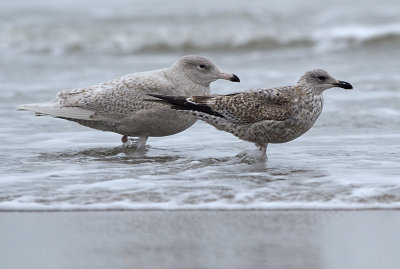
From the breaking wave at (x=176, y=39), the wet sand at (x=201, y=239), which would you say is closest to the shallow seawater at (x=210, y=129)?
the breaking wave at (x=176, y=39)

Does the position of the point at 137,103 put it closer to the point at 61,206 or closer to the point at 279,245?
the point at 61,206

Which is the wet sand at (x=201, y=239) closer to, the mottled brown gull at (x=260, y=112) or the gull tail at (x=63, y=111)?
the mottled brown gull at (x=260, y=112)

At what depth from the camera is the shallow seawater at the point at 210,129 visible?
5.40 metres

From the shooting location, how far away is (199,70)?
24.1 feet

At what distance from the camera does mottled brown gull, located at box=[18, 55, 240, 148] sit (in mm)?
7008

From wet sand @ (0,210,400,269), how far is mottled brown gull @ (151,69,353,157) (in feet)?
5.68

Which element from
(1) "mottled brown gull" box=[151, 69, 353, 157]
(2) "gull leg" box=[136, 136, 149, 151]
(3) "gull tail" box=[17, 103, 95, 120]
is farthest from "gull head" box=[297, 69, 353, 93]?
(3) "gull tail" box=[17, 103, 95, 120]

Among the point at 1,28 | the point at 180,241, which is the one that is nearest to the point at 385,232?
the point at 180,241

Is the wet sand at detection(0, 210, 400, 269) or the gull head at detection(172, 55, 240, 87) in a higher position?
the gull head at detection(172, 55, 240, 87)

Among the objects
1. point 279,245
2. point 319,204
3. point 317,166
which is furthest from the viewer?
point 317,166

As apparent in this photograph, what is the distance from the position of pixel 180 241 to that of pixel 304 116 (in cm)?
257

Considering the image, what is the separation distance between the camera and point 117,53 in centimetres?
1598

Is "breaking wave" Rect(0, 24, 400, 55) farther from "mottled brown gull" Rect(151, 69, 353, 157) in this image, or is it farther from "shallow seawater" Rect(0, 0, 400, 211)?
"mottled brown gull" Rect(151, 69, 353, 157)

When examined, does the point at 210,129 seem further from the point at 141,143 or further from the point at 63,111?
the point at 63,111
